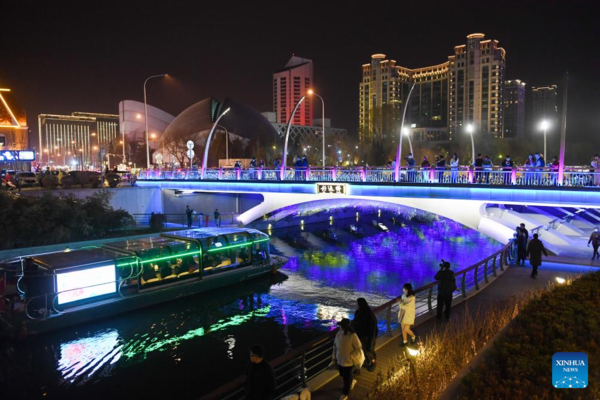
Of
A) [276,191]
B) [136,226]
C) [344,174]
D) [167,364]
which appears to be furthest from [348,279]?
[136,226]

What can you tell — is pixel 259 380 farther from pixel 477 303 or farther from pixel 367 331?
pixel 477 303

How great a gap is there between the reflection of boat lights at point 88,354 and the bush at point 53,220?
13071 millimetres

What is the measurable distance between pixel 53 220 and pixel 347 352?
2735 cm

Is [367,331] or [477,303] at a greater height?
[367,331]

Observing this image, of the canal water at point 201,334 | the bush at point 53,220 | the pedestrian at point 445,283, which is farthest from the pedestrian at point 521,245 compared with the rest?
the bush at point 53,220

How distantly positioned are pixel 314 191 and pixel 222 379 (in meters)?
19.3

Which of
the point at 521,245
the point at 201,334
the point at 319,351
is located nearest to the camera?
the point at 319,351

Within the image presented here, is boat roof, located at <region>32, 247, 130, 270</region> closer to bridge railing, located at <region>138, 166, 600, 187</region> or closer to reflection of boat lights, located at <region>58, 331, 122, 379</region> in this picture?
reflection of boat lights, located at <region>58, 331, 122, 379</region>

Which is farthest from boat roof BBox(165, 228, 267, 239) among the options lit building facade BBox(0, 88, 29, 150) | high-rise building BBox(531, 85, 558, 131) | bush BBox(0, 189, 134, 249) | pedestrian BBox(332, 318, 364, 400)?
high-rise building BBox(531, 85, 558, 131)

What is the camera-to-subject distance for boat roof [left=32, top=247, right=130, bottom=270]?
58.8ft

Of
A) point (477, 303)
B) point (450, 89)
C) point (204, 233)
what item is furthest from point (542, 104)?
point (477, 303)

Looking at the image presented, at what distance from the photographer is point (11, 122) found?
224ft

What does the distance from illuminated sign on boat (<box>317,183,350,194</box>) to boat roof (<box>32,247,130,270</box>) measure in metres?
14.6

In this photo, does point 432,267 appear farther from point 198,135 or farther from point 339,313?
point 198,135
